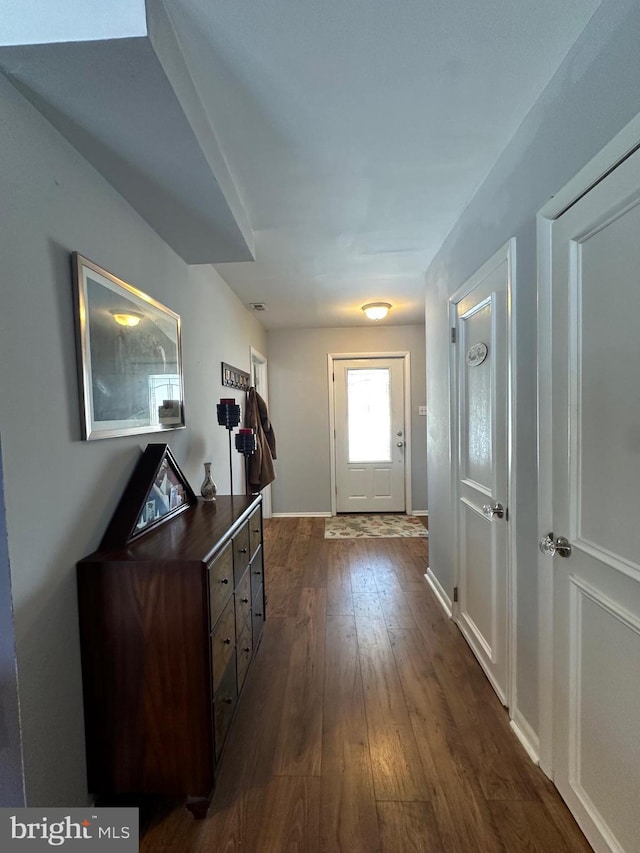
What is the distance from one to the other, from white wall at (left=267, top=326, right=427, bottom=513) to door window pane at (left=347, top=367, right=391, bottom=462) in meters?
0.29

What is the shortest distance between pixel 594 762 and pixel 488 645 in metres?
0.73

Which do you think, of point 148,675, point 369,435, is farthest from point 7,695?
point 369,435

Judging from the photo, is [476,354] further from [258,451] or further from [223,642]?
[258,451]

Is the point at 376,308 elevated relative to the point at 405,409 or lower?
elevated

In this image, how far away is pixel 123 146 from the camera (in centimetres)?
119

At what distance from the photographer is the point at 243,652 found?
64.7 inches

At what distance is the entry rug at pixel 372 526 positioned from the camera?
3.92 m

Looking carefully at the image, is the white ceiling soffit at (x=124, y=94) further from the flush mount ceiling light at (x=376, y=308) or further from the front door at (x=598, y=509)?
the flush mount ceiling light at (x=376, y=308)

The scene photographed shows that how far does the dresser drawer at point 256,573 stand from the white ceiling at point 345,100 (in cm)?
170

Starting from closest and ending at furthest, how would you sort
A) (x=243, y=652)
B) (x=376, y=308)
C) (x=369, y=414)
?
(x=243, y=652), (x=376, y=308), (x=369, y=414)

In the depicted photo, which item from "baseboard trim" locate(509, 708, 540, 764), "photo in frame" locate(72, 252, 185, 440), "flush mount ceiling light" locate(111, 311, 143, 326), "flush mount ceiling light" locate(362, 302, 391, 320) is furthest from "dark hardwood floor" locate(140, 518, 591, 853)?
"flush mount ceiling light" locate(362, 302, 391, 320)

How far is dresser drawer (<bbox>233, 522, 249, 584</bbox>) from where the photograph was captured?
5.16ft

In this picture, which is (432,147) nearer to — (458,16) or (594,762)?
(458,16)

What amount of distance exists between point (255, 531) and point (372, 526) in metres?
2.45
